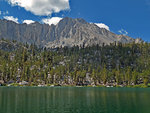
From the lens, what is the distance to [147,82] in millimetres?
196375

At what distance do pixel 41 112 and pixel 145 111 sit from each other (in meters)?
28.6

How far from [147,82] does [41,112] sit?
18049 centimetres

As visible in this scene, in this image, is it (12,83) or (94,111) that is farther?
(12,83)

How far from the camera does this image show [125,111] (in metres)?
46.2

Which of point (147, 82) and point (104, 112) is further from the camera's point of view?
point (147, 82)

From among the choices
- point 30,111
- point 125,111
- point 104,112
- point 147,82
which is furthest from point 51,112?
point 147,82

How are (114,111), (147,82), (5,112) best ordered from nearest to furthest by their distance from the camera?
(5,112), (114,111), (147,82)

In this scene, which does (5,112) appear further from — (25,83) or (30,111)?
(25,83)

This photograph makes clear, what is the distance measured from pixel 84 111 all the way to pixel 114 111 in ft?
27.3

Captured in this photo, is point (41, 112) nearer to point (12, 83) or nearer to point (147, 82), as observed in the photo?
point (12, 83)

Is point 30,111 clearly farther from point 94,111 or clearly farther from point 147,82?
point 147,82

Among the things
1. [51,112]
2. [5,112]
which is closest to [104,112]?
[51,112]

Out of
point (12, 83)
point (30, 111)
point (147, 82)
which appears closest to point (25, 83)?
point (12, 83)

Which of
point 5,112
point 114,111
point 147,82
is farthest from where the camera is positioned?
point 147,82
